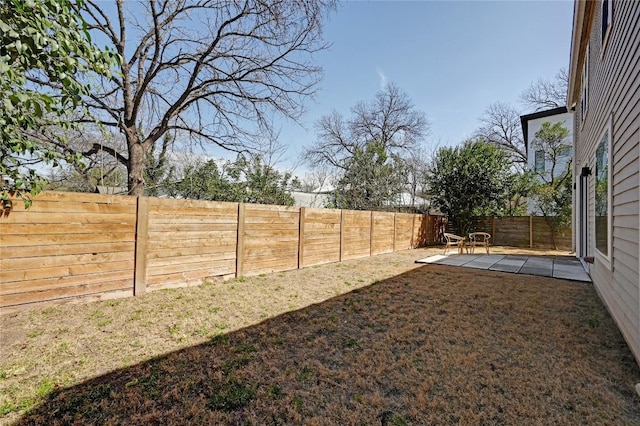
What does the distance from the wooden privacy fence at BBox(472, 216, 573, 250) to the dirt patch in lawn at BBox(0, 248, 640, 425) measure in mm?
9339

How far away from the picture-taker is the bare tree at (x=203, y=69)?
624 centimetres

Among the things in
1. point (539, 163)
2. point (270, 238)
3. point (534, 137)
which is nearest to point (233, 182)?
point (270, 238)

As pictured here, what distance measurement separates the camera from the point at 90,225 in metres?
3.70

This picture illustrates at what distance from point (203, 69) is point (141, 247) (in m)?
5.24

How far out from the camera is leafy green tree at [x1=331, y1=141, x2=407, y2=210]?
43.2 feet

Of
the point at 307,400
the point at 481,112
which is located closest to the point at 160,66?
the point at 307,400

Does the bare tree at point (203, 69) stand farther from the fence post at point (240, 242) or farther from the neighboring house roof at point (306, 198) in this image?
the neighboring house roof at point (306, 198)

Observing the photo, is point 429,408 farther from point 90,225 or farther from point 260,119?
point 260,119

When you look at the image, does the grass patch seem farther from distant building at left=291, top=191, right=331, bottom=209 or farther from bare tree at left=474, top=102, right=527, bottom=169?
bare tree at left=474, top=102, right=527, bottom=169

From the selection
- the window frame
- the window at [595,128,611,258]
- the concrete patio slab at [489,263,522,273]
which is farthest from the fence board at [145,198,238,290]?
the window frame

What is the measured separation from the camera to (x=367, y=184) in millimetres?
13250

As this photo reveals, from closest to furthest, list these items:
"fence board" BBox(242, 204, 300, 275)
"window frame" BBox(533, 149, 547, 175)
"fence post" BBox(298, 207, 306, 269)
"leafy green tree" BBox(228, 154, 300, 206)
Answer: "fence board" BBox(242, 204, 300, 275) < "fence post" BBox(298, 207, 306, 269) < "leafy green tree" BBox(228, 154, 300, 206) < "window frame" BBox(533, 149, 547, 175)

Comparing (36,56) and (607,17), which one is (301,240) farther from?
(607,17)

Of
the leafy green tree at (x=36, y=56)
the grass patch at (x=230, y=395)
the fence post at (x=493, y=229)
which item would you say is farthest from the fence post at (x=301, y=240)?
the fence post at (x=493, y=229)
